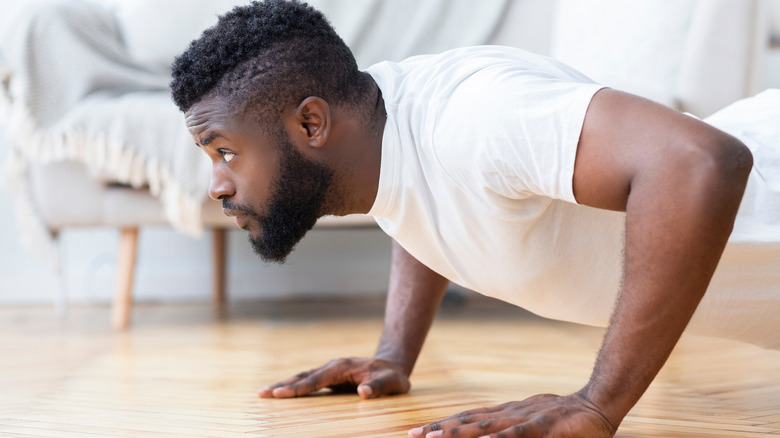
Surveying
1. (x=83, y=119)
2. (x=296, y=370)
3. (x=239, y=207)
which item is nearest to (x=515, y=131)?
(x=239, y=207)

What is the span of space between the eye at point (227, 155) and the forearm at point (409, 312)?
326mm

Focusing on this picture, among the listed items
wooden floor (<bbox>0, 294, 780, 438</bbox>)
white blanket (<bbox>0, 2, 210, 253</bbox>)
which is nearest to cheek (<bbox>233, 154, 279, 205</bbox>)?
wooden floor (<bbox>0, 294, 780, 438</bbox>)

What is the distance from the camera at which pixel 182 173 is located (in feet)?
5.34

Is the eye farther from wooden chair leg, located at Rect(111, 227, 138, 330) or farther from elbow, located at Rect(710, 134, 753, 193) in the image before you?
wooden chair leg, located at Rect(111, 227, 138, 330)

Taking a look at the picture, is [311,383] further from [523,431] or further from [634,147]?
[634,147]

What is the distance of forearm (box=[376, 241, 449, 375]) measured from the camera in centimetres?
102

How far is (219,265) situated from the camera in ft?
7.41

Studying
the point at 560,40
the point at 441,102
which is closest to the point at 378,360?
the point at 441,102

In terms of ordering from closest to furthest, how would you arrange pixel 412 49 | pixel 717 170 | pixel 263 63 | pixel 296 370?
pixel 717 170 < pixel 263 63 < pixel 296 370 < pixel 412 49

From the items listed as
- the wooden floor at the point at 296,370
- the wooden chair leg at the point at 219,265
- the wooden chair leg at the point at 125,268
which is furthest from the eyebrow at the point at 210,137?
the wooden chair leg at the point at 219,265

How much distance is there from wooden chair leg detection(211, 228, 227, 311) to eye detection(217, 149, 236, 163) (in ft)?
4.72

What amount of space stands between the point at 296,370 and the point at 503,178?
61 centimetres

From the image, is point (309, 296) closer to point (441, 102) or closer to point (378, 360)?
point (378, 360)

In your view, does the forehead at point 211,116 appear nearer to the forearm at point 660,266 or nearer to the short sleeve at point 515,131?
the short sleeve at point 515,131
